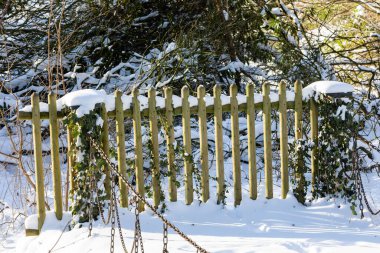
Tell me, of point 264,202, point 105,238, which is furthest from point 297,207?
point 105,238

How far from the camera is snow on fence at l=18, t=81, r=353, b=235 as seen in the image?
4656 mm

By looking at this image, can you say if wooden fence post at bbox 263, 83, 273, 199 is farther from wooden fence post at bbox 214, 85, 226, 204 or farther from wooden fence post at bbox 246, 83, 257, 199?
wooden fence post at bbox 214, 85, 226, 204

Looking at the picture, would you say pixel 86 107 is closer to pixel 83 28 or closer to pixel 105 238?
pixel 105 238

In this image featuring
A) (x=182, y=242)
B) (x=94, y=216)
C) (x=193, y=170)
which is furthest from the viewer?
(x=193, y=170)

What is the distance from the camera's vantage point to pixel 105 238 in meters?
4.38

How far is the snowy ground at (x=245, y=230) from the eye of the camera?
418 centimetres

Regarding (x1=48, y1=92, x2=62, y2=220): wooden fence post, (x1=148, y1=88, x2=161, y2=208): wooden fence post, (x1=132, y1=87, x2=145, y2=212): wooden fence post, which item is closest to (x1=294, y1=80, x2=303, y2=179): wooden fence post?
(x1=148, y1=88, x2=161, y2=208): wooden fence post

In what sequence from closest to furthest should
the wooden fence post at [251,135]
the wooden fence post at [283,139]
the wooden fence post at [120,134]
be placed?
the wooden fence post at [120,134] → the wooden fence post at [251,135] → the wooden fence post at [283,139]

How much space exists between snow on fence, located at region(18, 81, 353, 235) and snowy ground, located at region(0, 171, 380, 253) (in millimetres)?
136

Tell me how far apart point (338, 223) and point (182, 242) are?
1545 mm

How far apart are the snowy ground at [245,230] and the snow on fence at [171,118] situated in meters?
0.14

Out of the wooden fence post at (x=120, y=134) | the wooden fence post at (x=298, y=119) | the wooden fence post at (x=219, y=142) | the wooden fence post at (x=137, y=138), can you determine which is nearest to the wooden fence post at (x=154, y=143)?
the wooden fence post at (x=137, y=138)

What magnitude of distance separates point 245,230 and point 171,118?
123cm

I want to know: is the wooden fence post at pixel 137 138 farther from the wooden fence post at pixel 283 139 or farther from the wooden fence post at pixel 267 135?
the wooden fence post at pixel 283 139
